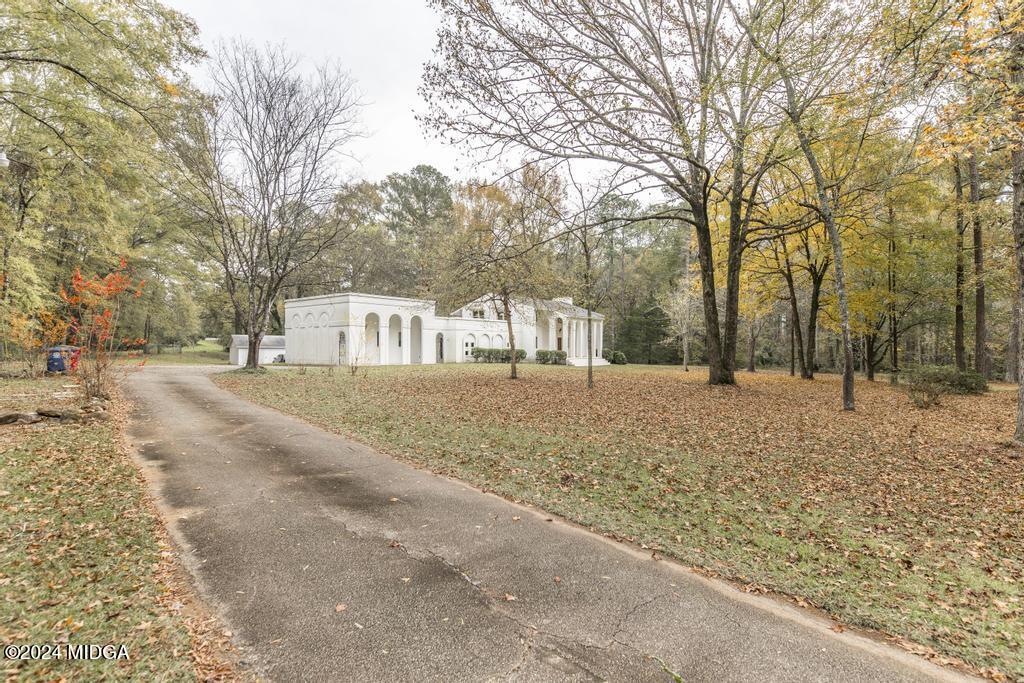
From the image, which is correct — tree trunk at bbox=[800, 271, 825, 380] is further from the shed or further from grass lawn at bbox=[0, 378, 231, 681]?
the shed

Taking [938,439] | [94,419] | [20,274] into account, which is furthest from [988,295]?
[20,274]

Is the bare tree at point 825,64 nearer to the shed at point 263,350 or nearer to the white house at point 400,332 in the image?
the white house at point 400,332

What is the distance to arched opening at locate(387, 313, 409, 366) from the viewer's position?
31.0 meters

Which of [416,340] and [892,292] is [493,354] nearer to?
[416,340]

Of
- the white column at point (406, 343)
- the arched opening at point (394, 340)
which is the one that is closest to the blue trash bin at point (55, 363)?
the arched opening at point (394, 340)

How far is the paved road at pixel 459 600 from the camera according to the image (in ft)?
8.08

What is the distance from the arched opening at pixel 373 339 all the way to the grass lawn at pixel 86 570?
77.7 ft

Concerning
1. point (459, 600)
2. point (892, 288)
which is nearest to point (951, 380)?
point (892, 288)

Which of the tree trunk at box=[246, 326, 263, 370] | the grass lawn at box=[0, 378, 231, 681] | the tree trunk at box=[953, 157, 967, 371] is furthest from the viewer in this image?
the tree trunk at box=[246, 326, 263, 370]

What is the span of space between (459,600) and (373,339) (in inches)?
1135

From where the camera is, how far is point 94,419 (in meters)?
8.20

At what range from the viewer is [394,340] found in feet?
105

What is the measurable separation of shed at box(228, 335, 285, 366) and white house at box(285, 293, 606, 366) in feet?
13.7

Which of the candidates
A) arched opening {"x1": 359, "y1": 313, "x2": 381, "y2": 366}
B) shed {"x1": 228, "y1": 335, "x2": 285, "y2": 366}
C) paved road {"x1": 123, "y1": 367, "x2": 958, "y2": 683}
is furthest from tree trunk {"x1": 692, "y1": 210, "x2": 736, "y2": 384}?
shed {"x1": 228, "y1": 335, "x2": 285, "y2": 366}
